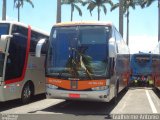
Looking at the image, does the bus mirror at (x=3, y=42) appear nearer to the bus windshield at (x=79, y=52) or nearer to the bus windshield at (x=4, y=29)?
the bus windshield at (x=4, y=29)

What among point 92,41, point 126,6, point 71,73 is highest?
point 126,6

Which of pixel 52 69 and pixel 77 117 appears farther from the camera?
pixel 52 69

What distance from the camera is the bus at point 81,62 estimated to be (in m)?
14.4

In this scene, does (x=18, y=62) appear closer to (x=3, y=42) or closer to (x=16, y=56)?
(x=16, y=56)

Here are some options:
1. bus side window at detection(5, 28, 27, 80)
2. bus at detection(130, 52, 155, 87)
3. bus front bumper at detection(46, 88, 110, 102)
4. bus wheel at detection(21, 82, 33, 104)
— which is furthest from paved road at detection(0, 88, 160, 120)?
bus at detection(130, 52, 155, 87)

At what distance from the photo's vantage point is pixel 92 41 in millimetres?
15016

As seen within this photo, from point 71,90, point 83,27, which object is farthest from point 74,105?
point 83,27

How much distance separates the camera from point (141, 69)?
31.3 m

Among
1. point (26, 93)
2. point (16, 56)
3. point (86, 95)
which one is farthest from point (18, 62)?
point (86, 95)

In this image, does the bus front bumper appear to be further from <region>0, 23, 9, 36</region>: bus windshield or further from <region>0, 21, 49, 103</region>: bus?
<region>0, 23, 9, 36</region>: bus windshield

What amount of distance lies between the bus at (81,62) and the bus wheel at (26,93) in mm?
1705

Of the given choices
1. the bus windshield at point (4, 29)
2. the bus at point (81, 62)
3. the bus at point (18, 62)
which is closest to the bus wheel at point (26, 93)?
the bus at point (18, 62)

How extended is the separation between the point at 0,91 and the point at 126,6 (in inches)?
1765

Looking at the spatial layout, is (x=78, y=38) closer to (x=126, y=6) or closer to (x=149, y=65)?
(x=149, y=65)
